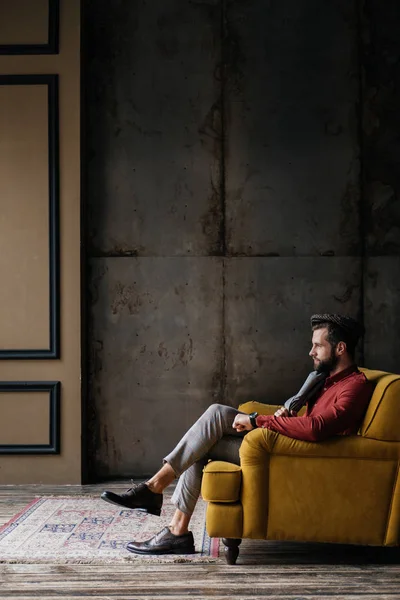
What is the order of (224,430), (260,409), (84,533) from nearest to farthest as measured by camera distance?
(224,430), (84,533), (260,409)

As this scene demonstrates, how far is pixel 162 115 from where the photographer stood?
521cm

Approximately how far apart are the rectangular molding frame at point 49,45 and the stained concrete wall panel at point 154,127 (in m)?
0.26

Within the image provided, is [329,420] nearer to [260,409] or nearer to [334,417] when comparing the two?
[334,417]

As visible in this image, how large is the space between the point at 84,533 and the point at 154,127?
2880mm

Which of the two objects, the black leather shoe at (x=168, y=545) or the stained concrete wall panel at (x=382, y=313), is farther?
the stained concrete wall panel at (x=382, y=313)

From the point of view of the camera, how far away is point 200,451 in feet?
11.6

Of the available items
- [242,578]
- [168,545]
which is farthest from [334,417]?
[168,545]

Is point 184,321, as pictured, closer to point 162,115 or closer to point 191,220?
point 191,220

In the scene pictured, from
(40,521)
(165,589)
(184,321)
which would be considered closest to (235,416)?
(165,589)

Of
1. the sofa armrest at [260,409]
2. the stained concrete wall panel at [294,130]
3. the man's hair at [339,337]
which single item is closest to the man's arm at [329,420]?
the man's hair at [339,337]

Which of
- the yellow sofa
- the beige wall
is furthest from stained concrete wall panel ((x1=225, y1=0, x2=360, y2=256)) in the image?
the yellow sofa

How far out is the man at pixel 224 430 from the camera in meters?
3.44

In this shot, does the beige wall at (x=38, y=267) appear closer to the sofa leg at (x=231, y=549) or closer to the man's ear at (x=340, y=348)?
the sofa leg at (x=231, y=549)

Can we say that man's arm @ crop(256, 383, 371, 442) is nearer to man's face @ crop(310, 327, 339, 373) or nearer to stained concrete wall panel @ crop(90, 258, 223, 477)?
man's face @ crop(310, 327, 339, 373)
